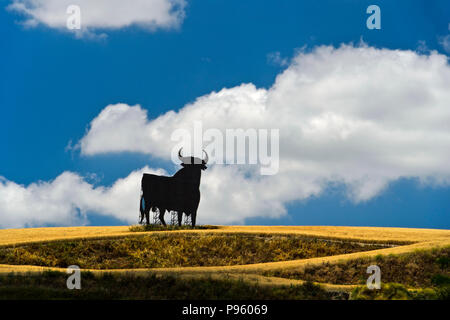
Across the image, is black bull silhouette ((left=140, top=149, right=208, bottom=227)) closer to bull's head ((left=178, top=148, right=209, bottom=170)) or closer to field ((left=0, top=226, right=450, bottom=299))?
bull's head ((left=178, top=148, right=209, bottom=170))

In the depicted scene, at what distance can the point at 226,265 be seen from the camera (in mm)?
23453

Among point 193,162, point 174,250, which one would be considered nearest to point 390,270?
point 174,250

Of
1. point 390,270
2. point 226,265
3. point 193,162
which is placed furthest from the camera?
point 193,162

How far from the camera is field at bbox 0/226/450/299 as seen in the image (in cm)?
1445

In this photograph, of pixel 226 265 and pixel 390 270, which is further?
pixel 226 265

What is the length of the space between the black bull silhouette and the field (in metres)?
2.05

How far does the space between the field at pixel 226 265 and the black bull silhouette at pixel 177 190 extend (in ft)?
6.71

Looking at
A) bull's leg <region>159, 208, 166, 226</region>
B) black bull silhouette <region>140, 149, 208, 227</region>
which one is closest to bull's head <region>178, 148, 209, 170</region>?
black bull silhouette <region>140, 149, 208, 227</region>

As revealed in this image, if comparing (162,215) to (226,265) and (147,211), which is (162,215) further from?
(226,265)

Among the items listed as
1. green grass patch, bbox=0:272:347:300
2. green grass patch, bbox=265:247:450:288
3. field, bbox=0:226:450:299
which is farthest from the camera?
green grass patch, bbox=265:247:450:288

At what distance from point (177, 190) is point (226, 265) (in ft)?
29.5

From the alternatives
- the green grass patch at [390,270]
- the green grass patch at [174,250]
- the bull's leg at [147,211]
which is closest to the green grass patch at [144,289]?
the green grass patch at [390,270]
